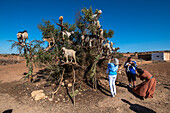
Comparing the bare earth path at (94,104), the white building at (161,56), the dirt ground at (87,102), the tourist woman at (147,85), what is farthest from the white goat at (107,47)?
the white building at (161,56)

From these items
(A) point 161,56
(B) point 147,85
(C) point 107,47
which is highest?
(C) point 107,47

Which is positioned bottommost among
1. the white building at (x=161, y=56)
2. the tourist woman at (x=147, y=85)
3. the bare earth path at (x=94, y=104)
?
the bare earth path at (x=94, y=104)

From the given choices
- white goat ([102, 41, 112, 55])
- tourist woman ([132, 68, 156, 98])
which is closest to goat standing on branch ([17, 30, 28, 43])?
white goat ([102, 41, 112, 55])

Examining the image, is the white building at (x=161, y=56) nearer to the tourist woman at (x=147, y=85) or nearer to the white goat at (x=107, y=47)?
the white goat at (x=107, y=47)

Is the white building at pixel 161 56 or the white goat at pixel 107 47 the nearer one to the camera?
the white goat at pixel 107 47

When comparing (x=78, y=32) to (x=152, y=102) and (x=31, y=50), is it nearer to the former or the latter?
(x=31, y=50)

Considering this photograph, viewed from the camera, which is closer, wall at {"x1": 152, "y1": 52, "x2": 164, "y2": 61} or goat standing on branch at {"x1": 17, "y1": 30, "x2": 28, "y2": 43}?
goat standing on branch at {"x1": 17, "y1": 30, "x2": 28, "y2": 43}

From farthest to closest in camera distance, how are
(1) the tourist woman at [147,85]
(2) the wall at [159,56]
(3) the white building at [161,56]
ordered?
(2) the wall at [159,56]
(3) the white building at [161,56]
(1) the tourist woman at [147,85]

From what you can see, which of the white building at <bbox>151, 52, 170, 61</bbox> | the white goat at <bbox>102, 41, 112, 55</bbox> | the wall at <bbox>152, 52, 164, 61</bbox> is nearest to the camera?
the white goat at <bbox>102, 41, 112, 55</bbox>

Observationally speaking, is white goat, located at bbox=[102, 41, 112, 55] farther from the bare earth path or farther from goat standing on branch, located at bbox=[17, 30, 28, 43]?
goat standing on branch, located at bbox=[17, 30, 28, 43]

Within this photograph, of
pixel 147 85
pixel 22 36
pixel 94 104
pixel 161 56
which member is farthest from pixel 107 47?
pixel 161 56

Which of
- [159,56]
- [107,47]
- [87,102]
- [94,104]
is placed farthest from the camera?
[159,56]

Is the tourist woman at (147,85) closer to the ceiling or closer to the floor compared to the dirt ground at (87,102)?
closer to the ceiling

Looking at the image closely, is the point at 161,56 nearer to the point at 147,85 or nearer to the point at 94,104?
the point at 147,85
